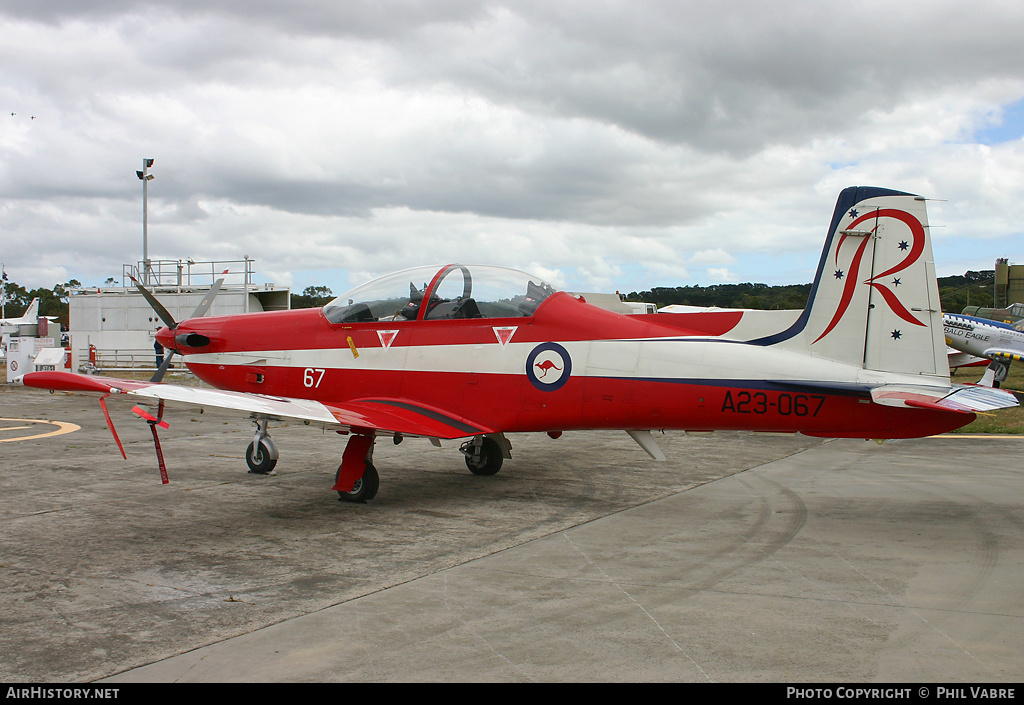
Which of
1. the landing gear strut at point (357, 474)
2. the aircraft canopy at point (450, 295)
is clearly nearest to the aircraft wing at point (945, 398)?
the aircraft canopy at point (450, 295)

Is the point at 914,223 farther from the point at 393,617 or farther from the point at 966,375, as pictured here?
the point at 966,375

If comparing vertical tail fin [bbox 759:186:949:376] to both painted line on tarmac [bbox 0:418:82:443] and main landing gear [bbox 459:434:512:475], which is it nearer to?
main landing gear [bbox 459:434:512:475]

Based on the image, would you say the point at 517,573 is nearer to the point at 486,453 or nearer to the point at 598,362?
the point at 598,362

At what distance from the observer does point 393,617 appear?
14.6 feet

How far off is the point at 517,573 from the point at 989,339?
25.1m

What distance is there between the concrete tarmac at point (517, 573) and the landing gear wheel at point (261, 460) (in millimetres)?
279

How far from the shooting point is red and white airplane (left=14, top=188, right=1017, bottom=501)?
Answer: 6.55m

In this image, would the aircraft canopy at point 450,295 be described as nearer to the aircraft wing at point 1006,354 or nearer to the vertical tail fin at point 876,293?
the vertical tail fin at point 876,293

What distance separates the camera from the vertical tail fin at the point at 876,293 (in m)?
6.57

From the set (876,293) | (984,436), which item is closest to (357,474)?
(876,293)

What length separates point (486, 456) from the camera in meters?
9.43

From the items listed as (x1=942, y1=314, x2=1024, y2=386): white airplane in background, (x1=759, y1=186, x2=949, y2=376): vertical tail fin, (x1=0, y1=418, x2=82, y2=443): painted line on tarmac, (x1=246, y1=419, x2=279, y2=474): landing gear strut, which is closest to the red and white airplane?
(x1=759, y1=186, x2=949, y2=376): vertical tail fin
